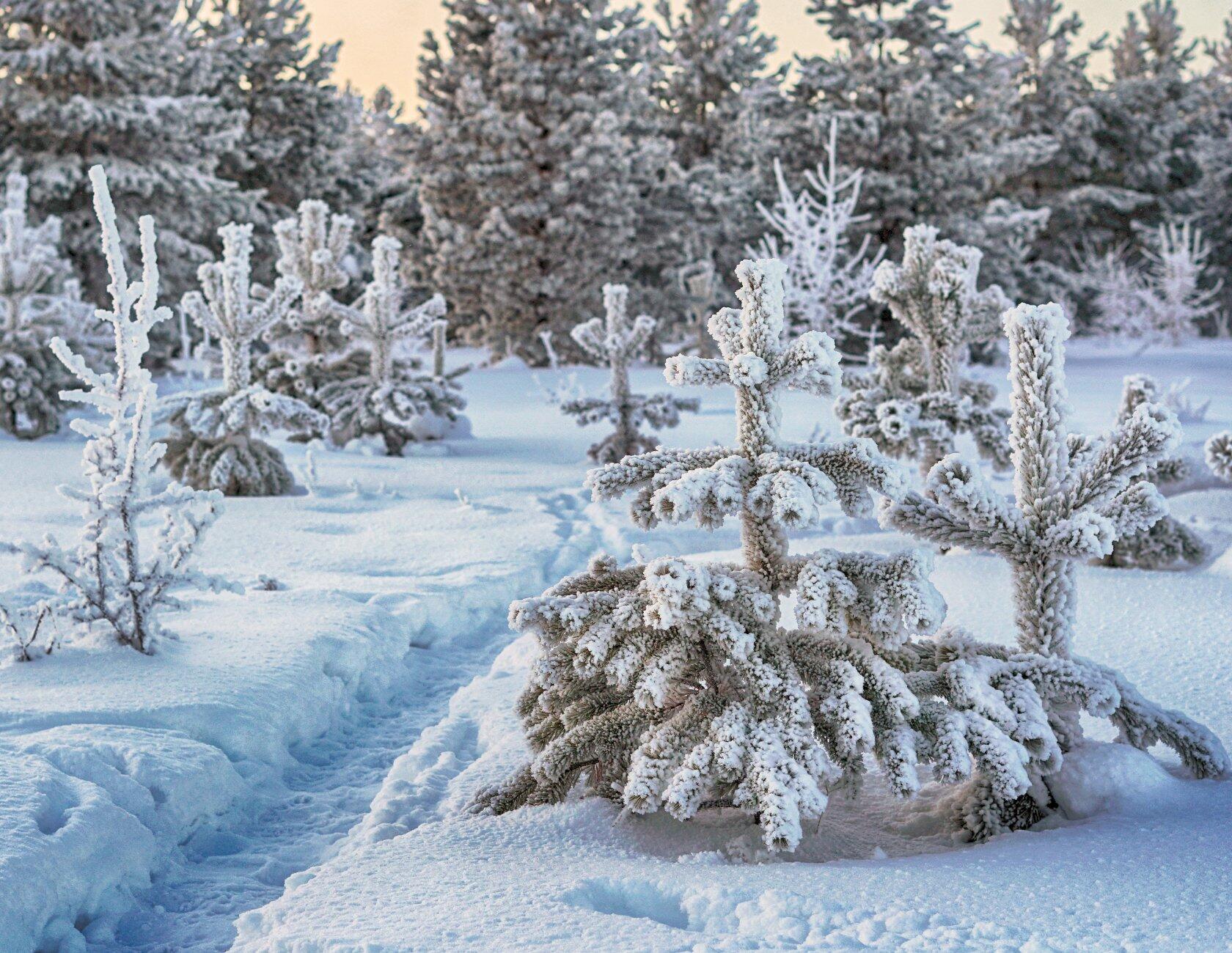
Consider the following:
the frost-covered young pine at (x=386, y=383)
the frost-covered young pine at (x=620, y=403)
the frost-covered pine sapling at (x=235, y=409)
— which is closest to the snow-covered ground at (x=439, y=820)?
the frost-covered pine sapling at (x=235, y=409)

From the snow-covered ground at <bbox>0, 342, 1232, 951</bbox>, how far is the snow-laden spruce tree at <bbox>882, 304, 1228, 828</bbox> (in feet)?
0.46

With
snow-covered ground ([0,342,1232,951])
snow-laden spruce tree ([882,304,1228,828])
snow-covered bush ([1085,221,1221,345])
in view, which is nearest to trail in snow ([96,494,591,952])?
snow-covered ground ([0,342,1232,951])

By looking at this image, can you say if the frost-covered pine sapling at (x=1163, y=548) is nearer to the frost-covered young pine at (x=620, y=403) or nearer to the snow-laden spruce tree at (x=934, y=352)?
the snow-laden spruce tree at (x=934, y=352)

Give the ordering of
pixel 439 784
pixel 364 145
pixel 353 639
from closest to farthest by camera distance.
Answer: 1. pixel 439 784
2. pixel 353 639
3. pixel 364 145

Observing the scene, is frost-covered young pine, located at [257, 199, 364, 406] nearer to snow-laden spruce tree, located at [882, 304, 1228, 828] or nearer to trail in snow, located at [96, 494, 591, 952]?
trail in snow, located at [96, 494, 591, 952]

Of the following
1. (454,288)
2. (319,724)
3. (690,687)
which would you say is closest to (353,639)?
(319,724)

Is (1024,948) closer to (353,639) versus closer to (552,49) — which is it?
(353,639)

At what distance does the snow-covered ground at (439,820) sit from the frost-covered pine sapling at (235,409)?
8.03 ft

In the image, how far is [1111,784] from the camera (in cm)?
304

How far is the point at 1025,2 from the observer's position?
31203 millimetres

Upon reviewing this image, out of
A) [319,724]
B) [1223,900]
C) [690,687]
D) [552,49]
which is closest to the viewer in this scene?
[1223,900]

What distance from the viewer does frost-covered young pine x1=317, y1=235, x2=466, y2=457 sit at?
1100cm

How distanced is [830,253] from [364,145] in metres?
20.6

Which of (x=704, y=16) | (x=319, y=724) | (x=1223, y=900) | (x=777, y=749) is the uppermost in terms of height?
(x=704, y=16)
